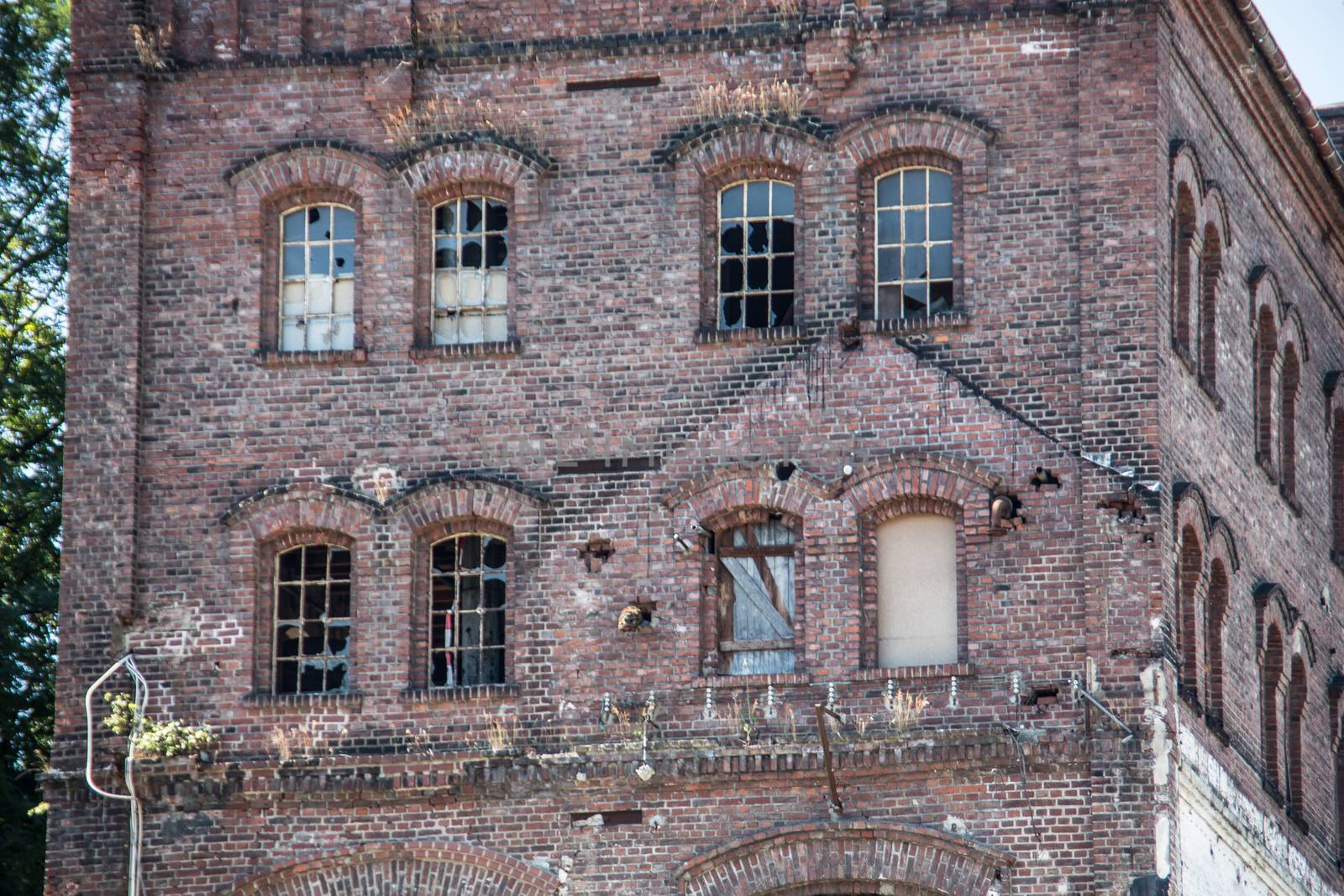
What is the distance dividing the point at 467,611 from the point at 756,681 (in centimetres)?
302

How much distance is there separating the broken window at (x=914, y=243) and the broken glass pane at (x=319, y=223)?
5526 mm

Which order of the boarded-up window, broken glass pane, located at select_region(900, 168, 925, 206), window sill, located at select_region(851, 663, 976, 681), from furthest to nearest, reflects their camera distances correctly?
broken glass pane, located at select_region(900, 168, 925, 206) → the boarded-up window → window sill, located at select_region(851, 663, 976, 681)

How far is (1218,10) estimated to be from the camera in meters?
34.4

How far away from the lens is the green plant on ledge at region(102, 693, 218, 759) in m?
32.5

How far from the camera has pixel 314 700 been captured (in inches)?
1286

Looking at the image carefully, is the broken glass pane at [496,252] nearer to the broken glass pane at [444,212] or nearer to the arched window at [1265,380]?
the broken glass pane at [444,212]

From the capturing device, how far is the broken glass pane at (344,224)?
33.9 meters

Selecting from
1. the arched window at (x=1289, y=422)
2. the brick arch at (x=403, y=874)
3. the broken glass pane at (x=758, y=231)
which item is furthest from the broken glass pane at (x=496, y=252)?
the arched window at (x=1289, y=422)

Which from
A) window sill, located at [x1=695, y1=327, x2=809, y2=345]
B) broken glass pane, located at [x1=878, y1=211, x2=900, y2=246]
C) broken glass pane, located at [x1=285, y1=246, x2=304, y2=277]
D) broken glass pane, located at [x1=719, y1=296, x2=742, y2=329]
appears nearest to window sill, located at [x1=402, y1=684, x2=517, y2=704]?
window sill, located at [x1=695, y1=327, x2=809, y2=345]

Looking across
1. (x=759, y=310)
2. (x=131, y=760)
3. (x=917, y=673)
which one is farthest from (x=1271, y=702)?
(x=131, y=760)

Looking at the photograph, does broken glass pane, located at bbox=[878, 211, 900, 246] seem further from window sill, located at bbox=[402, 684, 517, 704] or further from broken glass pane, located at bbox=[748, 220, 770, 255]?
window sill, located at bbox=[402, 684, 517, 704]

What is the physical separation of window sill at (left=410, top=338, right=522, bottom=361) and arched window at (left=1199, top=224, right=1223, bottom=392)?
7064 millimetres

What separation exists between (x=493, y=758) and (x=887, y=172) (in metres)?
6.85

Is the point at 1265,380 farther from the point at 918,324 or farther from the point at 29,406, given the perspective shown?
the point at 29,406
